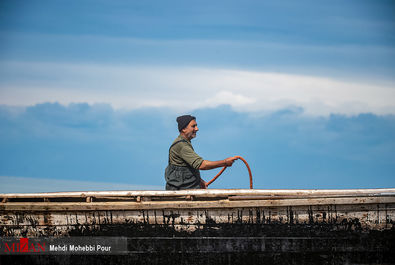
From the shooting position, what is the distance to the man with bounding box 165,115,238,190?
898 centimetres

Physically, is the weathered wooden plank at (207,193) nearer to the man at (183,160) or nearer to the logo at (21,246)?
the man at (183,160)

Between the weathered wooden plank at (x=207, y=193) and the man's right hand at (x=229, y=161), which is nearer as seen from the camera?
the weathered wooden plank at (x=207, y=193)

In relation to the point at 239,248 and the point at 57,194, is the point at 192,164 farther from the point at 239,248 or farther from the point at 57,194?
the point at 57,194

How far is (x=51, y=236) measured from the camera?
8789 millimetres

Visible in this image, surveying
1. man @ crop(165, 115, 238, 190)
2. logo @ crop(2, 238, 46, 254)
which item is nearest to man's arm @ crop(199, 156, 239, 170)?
man @ crop(165, 115, 238, 190)

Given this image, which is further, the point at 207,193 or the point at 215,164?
the point at 215,164

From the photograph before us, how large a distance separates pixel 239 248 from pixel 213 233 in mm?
525

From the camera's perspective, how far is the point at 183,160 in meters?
9.16

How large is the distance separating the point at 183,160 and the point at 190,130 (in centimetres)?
61

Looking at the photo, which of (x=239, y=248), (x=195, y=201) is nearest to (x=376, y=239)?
(x=239, y=248)

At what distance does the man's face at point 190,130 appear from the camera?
9.25 meters

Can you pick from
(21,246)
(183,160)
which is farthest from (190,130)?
(21,246)

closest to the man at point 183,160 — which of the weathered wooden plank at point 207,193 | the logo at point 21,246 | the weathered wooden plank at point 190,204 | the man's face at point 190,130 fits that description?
the man's face at point 190,130

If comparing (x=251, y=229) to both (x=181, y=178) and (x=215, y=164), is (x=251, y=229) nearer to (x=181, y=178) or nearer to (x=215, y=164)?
(x=215, y=164)
